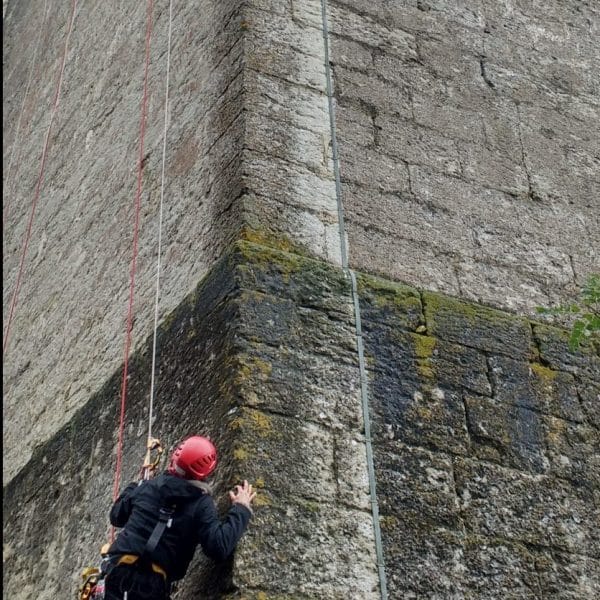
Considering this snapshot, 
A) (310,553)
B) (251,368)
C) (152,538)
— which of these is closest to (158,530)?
(152,538)

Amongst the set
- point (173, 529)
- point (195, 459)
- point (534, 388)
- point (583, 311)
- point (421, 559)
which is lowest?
point (583, 311)

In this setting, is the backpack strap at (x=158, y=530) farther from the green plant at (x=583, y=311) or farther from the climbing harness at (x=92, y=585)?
the green plant at (x=583, y=311)

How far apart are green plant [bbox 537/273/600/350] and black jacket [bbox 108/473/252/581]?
1.72 meters

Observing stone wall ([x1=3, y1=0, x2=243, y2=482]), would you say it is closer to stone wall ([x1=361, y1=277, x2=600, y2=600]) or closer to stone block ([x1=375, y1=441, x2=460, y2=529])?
stone wall ([x1=361, y1=277, x2=600, y2=600])

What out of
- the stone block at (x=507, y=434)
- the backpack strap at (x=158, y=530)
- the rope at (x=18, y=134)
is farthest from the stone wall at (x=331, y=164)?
the rope at (x=18, y=134)

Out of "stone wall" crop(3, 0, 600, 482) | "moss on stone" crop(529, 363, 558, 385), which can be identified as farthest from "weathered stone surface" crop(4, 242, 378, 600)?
"moss on stone" crop(529, 363, 558, 385)

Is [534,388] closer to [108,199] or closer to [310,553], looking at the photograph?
[310,553]

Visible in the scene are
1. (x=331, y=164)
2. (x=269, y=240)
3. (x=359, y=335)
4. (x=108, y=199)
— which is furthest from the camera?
(x=108, y=199)

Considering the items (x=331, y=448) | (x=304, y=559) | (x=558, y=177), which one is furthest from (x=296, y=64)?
(x=304, y=559)

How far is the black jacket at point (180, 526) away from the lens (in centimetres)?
367

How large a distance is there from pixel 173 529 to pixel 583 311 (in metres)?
2.15

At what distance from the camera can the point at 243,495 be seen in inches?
149

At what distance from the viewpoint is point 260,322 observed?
170 inches

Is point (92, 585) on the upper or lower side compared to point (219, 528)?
lower
